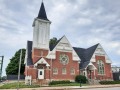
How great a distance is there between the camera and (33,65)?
3997 cm

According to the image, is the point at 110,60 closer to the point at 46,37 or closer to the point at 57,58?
the point at 57,58

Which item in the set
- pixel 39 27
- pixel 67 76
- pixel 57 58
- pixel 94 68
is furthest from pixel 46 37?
pixel 94 68

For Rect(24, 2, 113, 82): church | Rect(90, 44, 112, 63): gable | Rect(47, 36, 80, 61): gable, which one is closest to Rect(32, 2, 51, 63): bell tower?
Rect(24, 2, 113, 82): church

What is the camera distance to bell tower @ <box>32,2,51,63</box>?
41969 millimetres

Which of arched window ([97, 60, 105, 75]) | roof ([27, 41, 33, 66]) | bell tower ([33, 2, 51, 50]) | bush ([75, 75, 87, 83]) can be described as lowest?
bush ([75, 75, 87, 83])

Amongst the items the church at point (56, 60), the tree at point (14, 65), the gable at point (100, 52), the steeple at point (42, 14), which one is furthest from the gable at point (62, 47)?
the tree at point (14, 65)

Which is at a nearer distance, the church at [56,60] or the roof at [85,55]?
the church at [56,60]

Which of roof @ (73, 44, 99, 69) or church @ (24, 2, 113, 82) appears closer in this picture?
church @ (24, 2, 113, 82)

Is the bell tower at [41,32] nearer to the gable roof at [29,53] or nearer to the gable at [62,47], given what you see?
the gable at [62,47]

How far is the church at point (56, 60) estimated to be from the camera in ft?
133

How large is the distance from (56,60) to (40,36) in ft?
22.8

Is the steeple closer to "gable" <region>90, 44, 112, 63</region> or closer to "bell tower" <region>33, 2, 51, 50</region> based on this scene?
"bell tower" <region>33, 2, 51, 50</region>

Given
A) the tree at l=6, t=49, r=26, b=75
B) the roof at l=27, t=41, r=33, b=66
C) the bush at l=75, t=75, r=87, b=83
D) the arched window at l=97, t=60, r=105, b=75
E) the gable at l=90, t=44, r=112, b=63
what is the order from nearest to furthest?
the roof at l=27, t=41, r=33, b=66 → the bush at l=75, t=75, r=87, b=83 → the arched window at l=97, t=60, r=105, b=75 → the gable at l=90, t=44, r=112, b=63 → the tree at l=6, t=49, r=26, b=75

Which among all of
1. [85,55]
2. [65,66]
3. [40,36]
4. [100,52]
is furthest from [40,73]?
[100,52]
